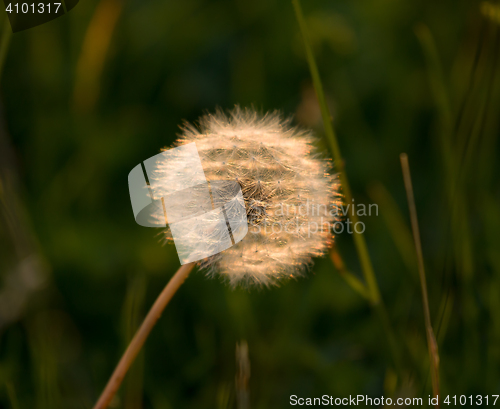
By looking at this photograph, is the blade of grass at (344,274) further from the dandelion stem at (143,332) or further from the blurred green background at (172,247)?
the dandelion stem at (143,332)

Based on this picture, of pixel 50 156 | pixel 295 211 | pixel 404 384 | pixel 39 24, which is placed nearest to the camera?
pixel 295 211

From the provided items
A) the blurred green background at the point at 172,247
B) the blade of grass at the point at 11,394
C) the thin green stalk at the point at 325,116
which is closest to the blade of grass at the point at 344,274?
the thin green stalk at the point at 325,116

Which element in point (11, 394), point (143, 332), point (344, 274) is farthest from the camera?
point (344, 274)

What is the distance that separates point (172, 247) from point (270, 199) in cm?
80

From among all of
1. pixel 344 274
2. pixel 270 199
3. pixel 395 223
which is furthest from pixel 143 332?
pixel 395 223

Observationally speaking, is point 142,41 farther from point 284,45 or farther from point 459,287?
point 459,287

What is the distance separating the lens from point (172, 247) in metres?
1.47

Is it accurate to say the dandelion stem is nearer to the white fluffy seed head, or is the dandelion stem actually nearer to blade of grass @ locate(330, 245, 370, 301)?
the white fluffy seed head

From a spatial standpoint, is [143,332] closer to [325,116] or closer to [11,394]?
[11,394]

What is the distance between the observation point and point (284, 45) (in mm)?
1945

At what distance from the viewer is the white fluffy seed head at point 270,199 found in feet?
2.44

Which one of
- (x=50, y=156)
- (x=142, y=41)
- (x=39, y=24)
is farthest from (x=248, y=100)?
(x=39, y=24)

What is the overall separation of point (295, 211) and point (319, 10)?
152cm

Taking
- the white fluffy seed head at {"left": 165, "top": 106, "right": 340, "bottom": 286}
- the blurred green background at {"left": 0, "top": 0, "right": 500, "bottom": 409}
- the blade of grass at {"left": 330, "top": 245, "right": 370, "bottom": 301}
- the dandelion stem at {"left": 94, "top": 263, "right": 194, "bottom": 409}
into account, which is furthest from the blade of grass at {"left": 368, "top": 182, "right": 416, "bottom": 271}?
the dandelion stem at {"left": 94, "top": 263, "right": 194, "bottom": 409}
